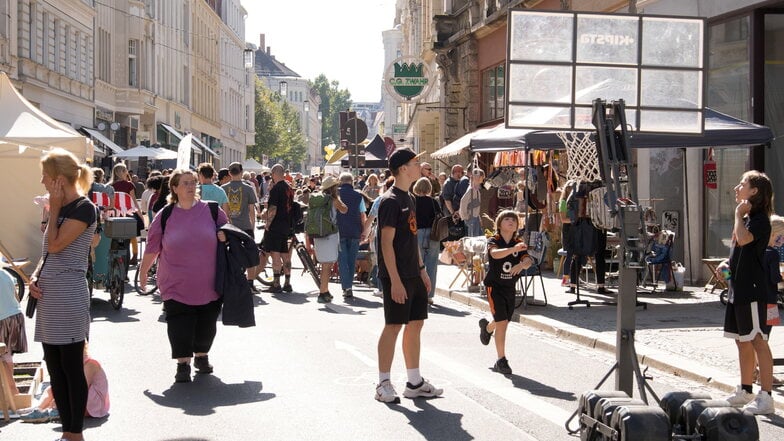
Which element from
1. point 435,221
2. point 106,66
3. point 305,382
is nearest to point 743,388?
point 305,382

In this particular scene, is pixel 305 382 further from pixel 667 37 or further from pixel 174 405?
pixel 667 37

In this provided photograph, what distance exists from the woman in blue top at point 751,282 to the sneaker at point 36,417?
487cm

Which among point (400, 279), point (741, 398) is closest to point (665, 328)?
point (741, 398)

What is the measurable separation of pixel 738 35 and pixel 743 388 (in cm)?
1023

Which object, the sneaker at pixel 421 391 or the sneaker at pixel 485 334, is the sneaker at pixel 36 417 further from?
the sneaker at pixel 485 334

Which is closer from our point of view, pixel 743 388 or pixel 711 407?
pixel 711 407

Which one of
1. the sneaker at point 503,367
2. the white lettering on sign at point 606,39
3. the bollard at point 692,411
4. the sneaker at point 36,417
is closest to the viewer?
the bollard at point 692,411

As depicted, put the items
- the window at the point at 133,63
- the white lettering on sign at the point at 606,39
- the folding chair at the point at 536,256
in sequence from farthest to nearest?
1. the window at the point at 133,63
2. the folding chair at the point at 536,256
3. the white lettering on sign at the point at 606,39

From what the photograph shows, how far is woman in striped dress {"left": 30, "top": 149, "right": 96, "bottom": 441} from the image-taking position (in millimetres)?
6652

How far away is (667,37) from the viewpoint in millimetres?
13352

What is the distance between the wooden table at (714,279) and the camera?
16156mm

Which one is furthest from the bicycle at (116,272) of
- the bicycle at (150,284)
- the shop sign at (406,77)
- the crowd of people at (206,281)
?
the shop sign at (406,77)

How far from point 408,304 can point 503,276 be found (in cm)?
187

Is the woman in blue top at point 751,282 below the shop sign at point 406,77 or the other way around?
below
